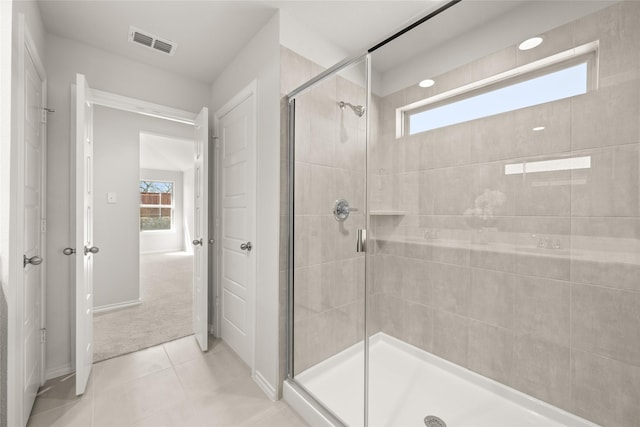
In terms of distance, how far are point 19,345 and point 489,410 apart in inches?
102

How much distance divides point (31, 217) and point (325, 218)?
5.78 ft

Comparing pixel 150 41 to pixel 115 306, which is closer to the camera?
pixel 150 41

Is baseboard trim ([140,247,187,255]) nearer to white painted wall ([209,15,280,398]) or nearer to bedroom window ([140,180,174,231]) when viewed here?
bedroom window ([140,180,174,231])

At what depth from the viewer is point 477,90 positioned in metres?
1.74

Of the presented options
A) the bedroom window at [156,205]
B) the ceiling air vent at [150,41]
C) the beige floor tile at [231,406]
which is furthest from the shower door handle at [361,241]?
the bedroom window at [156,205]

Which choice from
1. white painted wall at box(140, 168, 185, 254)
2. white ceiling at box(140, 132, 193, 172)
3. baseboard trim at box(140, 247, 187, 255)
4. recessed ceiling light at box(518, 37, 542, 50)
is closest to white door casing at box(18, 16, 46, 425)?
recessed ceiling light at box(518, 37, 542, 50)

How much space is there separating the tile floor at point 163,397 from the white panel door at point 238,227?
25 cm

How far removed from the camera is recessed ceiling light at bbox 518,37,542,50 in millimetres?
1528

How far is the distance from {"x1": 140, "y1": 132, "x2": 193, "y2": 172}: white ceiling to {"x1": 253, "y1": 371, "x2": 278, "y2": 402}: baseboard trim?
413cm

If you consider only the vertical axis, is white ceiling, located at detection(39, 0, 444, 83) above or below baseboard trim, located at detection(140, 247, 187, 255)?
above

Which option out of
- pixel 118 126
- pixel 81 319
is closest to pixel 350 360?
pixel 81 319

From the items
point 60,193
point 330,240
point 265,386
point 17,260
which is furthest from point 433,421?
point 60,193

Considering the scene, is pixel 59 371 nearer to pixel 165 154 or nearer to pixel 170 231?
pixel 165 154

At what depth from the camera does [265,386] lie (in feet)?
6.05
